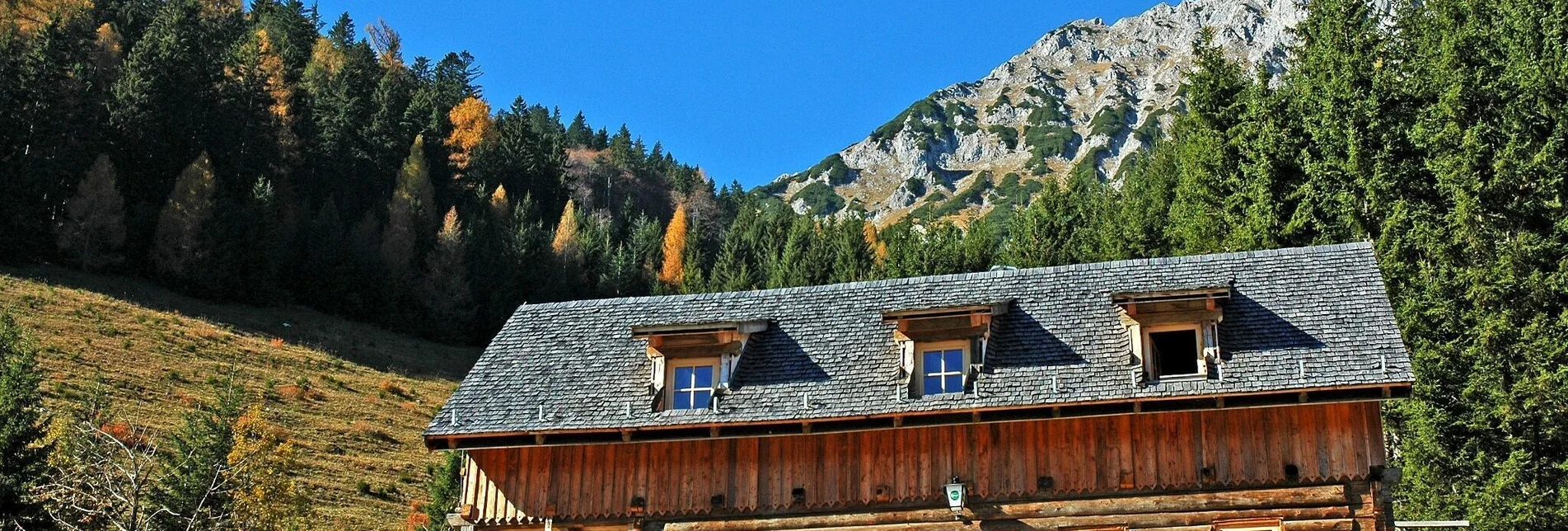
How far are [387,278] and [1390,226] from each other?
236 ft

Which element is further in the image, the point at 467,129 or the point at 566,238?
the point at 467,129

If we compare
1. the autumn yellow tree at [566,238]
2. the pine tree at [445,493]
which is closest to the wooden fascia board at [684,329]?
the pine tree at [445,493]

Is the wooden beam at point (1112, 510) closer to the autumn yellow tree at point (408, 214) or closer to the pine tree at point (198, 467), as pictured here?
the pine tree at point (198, 467)

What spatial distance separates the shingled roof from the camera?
20.1 metres

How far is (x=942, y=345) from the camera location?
2158 centimetres

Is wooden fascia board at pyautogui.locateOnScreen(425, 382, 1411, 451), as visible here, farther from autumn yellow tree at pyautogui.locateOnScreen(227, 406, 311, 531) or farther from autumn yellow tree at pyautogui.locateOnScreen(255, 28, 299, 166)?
autumn yellow tree at pyautogui.locateOnScreen(255, 28, 299, 166)

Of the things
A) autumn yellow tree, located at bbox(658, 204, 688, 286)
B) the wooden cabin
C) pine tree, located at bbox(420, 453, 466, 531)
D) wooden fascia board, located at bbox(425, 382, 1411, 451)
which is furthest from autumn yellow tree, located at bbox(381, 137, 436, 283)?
wooden fascia board, located at bbox(425, 382, 1411, 451)

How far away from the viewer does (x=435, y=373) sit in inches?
2911

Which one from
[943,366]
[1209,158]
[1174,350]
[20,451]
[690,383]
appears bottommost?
[20,451]

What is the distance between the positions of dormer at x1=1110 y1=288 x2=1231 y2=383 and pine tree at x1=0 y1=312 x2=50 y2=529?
66.3 feet

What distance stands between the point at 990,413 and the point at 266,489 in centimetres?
2366

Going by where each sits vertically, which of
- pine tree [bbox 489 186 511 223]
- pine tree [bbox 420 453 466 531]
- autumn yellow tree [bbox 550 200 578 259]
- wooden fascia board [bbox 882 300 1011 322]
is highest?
pine tree [bbox 489 186 511 223]

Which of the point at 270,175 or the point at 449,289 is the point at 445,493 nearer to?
the point at 449,289

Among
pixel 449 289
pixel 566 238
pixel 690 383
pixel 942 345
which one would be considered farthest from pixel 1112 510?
pixel 566 238
